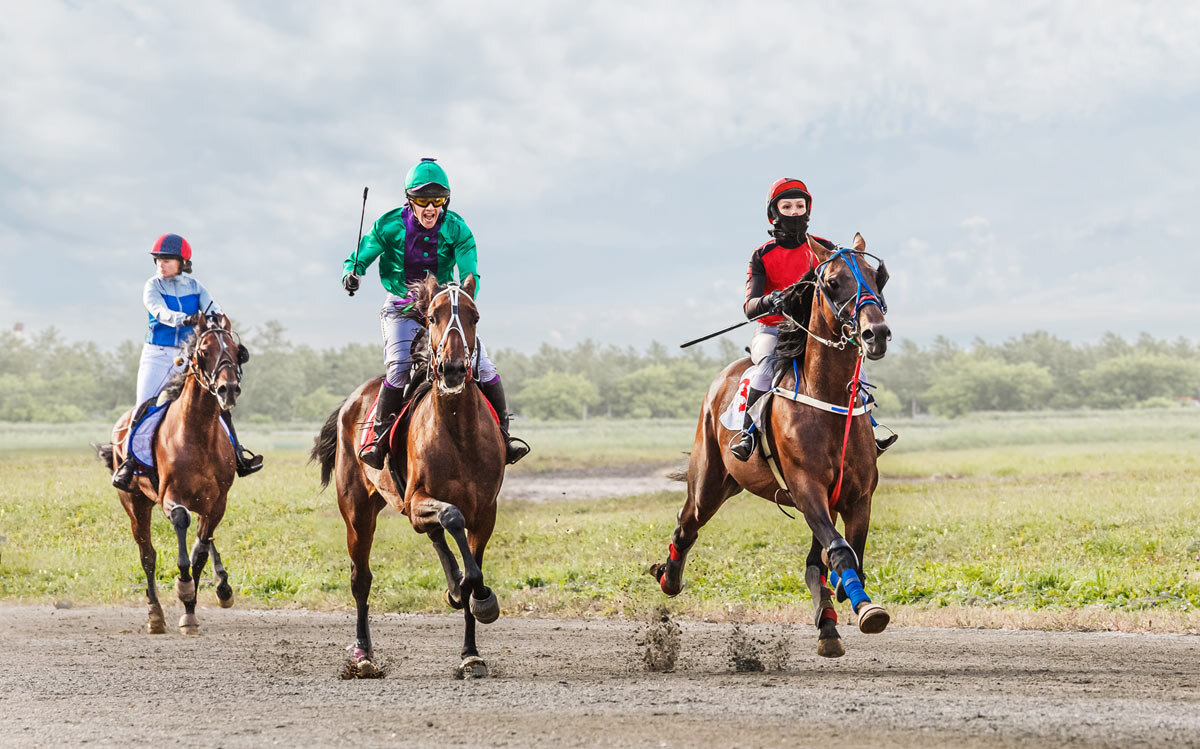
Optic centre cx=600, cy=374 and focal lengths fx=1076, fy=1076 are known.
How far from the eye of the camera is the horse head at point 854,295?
24.1 feet

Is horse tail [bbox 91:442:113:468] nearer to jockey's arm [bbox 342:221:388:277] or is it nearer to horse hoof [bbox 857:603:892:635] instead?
jockey's arm [bbox 342:221:388:277]

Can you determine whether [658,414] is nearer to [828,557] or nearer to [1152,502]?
[1152,502]

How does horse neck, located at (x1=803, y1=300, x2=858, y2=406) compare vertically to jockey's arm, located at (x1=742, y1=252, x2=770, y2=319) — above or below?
below

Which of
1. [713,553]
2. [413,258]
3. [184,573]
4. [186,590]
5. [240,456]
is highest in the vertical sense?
[413,258]

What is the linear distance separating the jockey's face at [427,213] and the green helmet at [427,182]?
10 cm

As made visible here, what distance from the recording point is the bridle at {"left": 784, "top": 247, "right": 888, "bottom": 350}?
7.55 meters

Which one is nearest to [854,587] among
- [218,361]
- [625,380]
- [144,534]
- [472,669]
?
[472,669]

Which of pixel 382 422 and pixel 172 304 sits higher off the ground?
pixel 172 304

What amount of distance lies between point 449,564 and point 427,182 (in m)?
3.09

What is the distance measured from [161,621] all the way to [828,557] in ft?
25.5

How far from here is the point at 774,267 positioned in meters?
9.24

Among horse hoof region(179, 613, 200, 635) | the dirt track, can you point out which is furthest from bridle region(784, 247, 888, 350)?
horse hoof region(179, 613, 200, 635)

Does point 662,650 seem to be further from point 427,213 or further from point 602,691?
point 427,213

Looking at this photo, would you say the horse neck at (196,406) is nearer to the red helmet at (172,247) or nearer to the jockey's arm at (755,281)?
the red helmet at (172,247)
